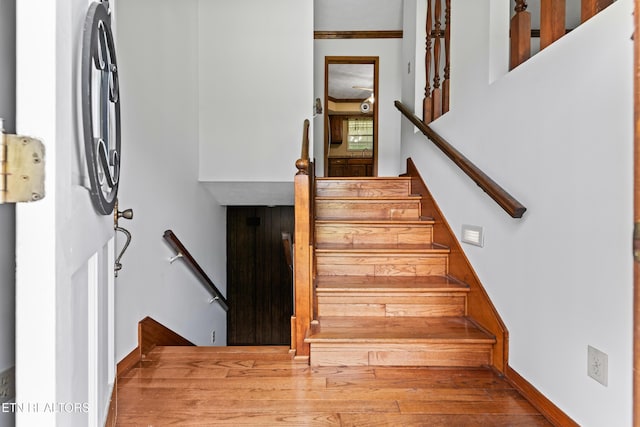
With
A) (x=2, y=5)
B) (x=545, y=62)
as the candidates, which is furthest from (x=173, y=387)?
(x=545, y=62)

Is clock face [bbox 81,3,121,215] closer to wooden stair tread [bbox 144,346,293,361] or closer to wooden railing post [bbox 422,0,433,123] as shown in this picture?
wooden stair tread [bbox 144,346,293,361]

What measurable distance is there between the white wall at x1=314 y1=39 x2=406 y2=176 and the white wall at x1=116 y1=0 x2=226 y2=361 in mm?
1988

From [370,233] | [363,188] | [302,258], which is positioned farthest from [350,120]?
[302,258]

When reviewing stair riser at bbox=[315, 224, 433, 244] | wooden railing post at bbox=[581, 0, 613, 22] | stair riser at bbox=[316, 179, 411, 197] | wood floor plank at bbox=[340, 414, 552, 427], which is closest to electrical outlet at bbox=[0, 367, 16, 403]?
wood floor plank at bbox=[340, 414, 552, 427]

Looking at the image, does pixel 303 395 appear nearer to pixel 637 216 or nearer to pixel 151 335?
pixel 151 335

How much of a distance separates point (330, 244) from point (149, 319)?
1.31 m

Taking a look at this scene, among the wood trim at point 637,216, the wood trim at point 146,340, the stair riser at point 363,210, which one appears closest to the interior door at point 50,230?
the wood trim at point 637,216

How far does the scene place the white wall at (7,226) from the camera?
1.83 feet

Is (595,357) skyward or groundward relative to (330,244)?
groundward

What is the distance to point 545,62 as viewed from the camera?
5.19 feet

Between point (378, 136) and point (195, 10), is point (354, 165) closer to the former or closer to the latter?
point (378, 136)

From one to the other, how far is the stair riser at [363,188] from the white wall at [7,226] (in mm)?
2968

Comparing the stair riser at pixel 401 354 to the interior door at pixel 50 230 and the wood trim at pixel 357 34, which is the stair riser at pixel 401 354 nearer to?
the interior door at pixel 50 230

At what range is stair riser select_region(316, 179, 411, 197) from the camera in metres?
3.48
